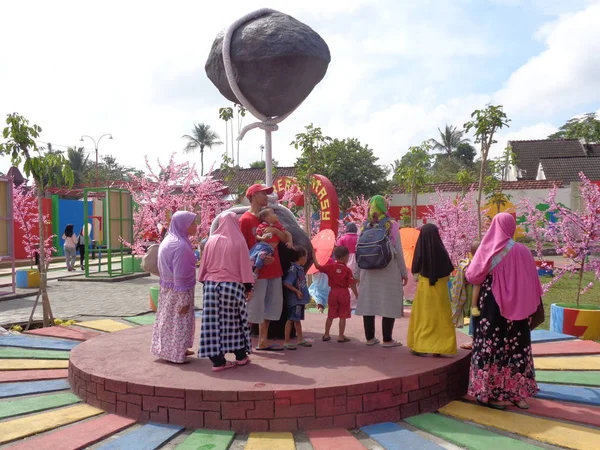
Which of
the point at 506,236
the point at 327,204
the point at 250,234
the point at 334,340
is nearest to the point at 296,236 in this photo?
the point at 250,234

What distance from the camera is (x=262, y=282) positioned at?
4.97m

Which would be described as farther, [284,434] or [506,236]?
[506,236]

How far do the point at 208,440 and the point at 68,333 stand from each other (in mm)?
3740

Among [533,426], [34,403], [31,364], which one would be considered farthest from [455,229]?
[34,403]

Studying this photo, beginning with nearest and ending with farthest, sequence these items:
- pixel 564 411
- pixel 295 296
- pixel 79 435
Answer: pixel 79 435, pixel 564 411, pixel 295 296

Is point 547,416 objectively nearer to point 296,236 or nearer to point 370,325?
point 370,325

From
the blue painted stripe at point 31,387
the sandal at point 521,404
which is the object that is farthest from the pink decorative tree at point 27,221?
the sandal at point 521,404

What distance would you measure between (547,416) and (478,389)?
49 cm

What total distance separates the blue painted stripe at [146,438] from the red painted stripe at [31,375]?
1.64 m

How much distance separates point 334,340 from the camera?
5.43m

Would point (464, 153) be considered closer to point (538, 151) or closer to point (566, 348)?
point (538, 151)

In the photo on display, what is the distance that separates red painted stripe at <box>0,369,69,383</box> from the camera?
185 inches

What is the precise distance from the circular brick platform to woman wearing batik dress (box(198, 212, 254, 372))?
0.55 ft

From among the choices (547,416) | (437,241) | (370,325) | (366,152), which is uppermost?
(366,152)
